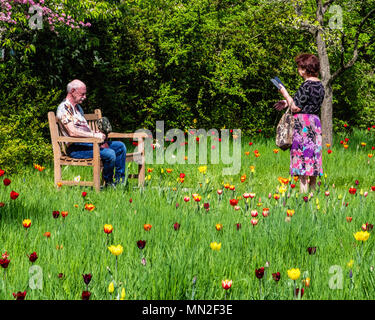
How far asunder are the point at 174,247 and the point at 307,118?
2.99 metres

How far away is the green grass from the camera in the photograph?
214 centimetres

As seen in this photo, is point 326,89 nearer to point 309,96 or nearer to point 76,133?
point 309,96

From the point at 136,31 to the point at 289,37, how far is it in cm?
381

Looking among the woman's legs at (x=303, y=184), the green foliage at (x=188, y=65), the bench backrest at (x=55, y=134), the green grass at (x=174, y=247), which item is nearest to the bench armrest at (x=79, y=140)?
the bench backrest at (x=55, y=134)

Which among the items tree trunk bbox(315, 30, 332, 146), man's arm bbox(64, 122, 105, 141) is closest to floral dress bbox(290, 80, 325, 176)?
man's arm bbox(64, 122, 105, 141)

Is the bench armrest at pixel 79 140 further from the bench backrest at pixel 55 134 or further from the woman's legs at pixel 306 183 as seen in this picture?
the woman's legs at pixel 306 183

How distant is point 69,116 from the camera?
528cm

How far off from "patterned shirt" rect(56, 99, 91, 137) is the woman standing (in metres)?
2.25

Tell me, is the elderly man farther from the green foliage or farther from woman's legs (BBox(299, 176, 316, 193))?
the green foliage

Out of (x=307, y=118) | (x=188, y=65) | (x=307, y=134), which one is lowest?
(x=307, y=134)

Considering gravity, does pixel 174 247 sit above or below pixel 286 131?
below

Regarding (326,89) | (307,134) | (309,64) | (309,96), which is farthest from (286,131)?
(326,89)

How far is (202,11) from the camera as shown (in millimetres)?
10969

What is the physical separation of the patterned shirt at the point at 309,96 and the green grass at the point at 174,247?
1181 millimetres
